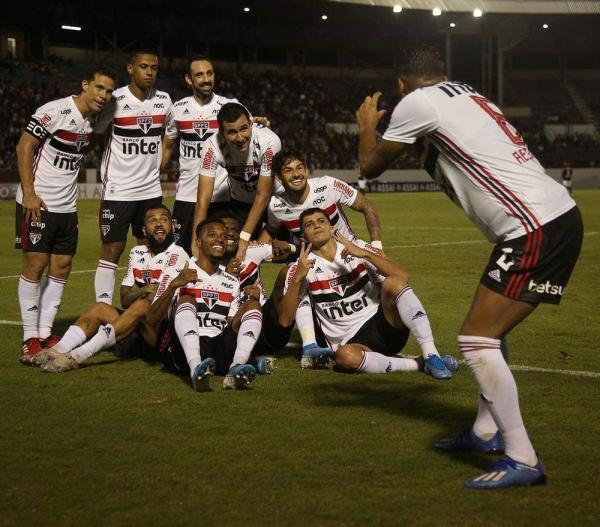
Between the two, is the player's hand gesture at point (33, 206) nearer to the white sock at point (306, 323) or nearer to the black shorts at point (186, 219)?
the black shorts at point (186, 219)

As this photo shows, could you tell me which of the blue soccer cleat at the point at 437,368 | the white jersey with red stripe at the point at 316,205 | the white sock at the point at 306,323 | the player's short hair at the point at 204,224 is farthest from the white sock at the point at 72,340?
the blue soccer cleat at the point at 437,368

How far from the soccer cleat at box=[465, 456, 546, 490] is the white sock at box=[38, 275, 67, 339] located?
5027mm

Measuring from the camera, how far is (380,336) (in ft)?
26.6

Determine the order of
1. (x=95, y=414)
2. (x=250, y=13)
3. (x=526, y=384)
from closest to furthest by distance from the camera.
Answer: (x=95, y=414), (x=526, y=384), (x=250, y=13)

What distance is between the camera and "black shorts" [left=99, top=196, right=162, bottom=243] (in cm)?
972

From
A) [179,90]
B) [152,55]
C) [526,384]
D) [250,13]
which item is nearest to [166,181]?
[179,90]

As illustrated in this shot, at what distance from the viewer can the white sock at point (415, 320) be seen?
7.71m

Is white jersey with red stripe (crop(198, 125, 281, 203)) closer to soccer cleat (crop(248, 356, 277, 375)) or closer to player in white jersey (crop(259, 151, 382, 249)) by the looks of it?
player in white jersey (crop(259, 151, 382, 249))

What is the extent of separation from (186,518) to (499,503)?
141 centimetres

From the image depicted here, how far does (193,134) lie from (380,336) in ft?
9.57

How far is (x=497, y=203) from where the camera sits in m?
5.14

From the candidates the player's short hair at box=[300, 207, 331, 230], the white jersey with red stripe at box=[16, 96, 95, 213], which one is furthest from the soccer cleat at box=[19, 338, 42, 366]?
the player's short hair at box=[300, 207, 331, 230]

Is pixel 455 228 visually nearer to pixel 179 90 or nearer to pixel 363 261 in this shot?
pixel 363 261

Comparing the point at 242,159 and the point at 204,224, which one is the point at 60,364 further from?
the point at 242,159
